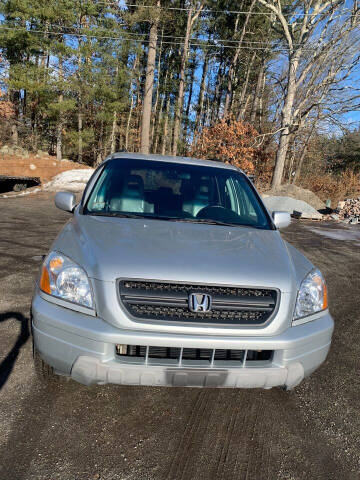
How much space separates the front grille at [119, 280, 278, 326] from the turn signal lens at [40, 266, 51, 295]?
52 centimetres

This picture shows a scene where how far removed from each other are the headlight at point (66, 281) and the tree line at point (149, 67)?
19.2 metres

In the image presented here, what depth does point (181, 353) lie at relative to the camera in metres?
2.02

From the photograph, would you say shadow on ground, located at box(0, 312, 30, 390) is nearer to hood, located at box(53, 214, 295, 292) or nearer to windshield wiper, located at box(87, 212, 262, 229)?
hood, located at box(53, 214, 295, 292)

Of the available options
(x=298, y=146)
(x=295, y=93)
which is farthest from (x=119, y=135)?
(x=295, y=93)

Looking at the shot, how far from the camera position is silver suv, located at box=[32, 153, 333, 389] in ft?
6.55

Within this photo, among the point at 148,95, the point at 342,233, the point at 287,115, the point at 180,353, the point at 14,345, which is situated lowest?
the point at 342,233

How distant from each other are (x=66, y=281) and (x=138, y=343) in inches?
24.3

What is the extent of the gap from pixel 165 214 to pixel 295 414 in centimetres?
190

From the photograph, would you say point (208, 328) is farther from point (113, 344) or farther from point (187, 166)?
point (187, 166)

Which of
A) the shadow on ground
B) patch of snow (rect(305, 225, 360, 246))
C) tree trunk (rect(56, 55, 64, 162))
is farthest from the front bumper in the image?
tree trunk (rect(56, 55, 64, 162))

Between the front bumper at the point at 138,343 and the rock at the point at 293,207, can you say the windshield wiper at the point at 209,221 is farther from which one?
the rock at the point at 293,207

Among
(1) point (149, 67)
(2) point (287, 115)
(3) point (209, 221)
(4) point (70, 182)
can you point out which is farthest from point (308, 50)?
(3) point (209, 221)

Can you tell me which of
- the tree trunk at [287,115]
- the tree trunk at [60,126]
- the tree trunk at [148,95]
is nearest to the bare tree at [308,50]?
the tree trunk at [287,115]

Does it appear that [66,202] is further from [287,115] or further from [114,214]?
[287,115]
